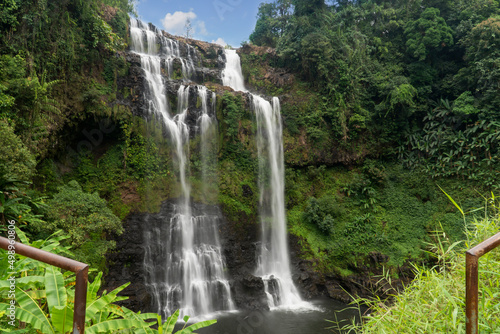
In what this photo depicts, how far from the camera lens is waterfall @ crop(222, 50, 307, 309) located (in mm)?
11492

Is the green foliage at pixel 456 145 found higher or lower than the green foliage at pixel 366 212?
higher

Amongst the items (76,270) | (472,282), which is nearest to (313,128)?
(472,282)

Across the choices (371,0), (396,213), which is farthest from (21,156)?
(371,0)

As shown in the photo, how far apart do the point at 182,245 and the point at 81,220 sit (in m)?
4.41

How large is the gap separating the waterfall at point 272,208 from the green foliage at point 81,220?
6.12m

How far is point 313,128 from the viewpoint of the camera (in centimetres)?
1546

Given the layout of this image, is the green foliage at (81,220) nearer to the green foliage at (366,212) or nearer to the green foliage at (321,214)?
the green foliage at (366,212)

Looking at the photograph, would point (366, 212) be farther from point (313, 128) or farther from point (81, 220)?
A: point (81, 220)

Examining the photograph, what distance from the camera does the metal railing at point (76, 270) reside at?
3.85 ft

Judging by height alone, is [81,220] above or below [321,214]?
below

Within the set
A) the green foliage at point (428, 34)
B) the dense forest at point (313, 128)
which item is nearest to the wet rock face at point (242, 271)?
the dense forest at point (313, 128)

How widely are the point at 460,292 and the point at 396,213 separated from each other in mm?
12872

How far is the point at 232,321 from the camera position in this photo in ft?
30.4

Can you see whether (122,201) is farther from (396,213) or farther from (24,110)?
(396,213)
